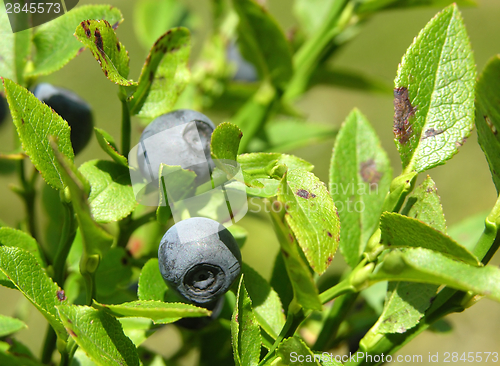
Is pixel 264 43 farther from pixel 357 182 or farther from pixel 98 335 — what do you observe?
pixel 98 335

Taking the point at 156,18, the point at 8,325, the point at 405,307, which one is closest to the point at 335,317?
the point at 405,307

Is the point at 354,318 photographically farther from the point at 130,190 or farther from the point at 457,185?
the point at 457,185

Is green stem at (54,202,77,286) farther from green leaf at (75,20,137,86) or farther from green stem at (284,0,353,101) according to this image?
green stem at (284,0,353,101)

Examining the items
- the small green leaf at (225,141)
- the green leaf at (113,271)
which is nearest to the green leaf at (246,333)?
the small green leaf at (225,141)

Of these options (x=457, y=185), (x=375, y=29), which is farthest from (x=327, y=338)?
(x=375, y=29)

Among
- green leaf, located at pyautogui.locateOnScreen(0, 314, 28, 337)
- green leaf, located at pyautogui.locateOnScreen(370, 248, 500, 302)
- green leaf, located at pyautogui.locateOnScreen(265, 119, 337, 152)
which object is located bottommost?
green leaf, located at pyautogui.locateOnScreen(0, 314, 28, 337)

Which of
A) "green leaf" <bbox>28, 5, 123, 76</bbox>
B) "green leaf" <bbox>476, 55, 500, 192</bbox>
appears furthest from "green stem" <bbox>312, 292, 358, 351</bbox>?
"green leaf" <bbox>28, 5, 123, 76</bbox>

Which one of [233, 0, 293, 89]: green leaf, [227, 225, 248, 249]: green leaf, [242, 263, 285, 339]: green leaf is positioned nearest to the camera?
[242, 263, 285, 339]: green leaf
